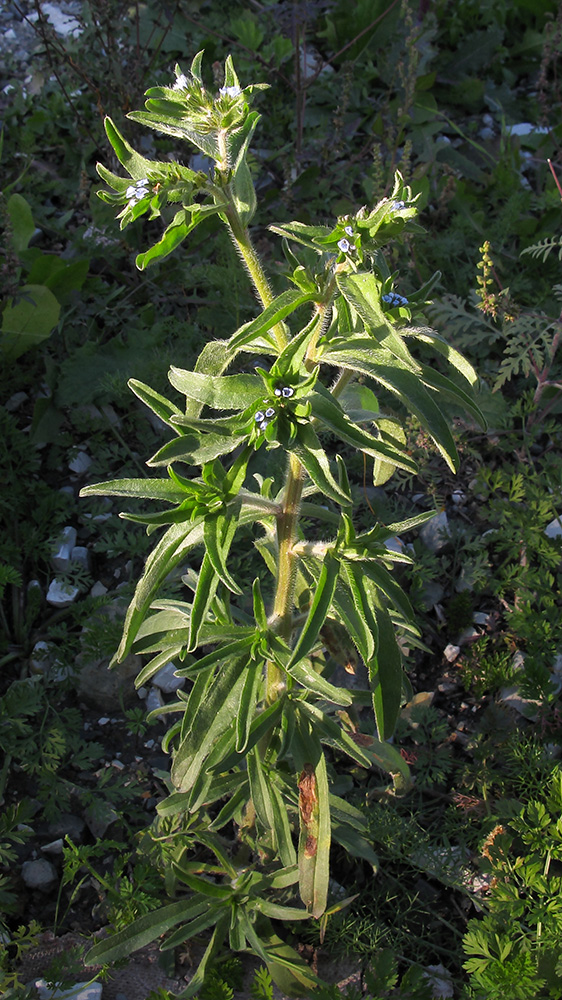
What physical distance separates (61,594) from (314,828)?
168cm

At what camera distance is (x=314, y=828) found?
2.35 meters

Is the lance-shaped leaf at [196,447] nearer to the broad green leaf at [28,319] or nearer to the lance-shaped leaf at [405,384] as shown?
the lance-shaped leaf at [405,384]

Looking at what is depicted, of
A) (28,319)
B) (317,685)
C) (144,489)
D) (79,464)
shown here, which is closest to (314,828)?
(317,685)

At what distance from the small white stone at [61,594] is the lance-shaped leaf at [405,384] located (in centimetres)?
208

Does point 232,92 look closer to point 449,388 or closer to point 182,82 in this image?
point 182,82

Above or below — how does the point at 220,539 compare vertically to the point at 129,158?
below

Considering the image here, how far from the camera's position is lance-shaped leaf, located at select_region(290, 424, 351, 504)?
179cm

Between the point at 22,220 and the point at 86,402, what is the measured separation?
1139mm

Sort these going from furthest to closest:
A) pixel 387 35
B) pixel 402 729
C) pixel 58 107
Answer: pixel 387 35
pixel 58 107
pixel 402 729

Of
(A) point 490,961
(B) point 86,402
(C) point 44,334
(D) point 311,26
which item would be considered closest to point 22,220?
(C) point 44,334

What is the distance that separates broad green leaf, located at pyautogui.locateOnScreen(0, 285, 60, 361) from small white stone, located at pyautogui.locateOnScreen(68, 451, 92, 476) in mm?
590

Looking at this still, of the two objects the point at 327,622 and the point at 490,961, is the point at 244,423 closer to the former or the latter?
the point at 327,622

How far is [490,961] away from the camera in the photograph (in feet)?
7.73

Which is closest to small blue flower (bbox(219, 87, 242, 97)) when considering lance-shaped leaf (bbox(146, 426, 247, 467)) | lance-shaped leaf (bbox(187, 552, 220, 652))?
lance-shaped leaf (bbox(146, 426, 247, 467))
